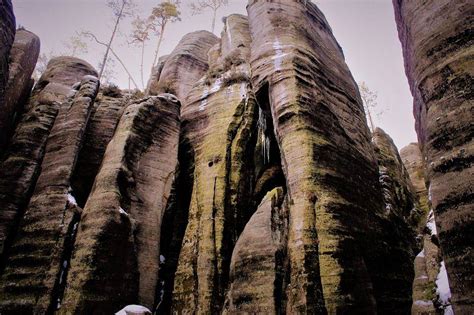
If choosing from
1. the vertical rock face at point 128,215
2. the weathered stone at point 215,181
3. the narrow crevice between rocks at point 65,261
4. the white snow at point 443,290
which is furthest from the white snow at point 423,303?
the narrow crevice between rocks at point 65,261

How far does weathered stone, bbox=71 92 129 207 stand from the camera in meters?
10.9

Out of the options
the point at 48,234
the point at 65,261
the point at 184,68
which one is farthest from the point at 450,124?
the point at 184,68

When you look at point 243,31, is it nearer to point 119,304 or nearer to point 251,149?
point 251,149

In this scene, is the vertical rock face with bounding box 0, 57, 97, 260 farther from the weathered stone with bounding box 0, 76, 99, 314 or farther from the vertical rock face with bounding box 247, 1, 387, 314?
the vertical rock face with bounding box 247, 1, 387, 314

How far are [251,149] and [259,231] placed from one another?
374cm

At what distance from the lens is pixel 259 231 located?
725 centimetres

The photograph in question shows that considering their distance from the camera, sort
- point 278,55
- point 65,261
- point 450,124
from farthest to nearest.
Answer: point 278,55, point 65,261, point 450,124

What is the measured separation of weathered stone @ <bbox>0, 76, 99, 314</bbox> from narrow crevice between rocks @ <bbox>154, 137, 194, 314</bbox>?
2.67 meters

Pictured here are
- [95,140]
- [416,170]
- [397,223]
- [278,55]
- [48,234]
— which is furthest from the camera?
[416,170]

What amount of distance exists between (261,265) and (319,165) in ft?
8.28

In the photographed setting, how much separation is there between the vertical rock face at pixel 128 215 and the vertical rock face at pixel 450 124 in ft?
24.4

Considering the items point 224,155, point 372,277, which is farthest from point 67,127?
point 372,277

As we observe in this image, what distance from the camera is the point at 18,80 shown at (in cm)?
1309

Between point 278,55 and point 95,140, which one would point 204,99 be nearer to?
point 278,55
